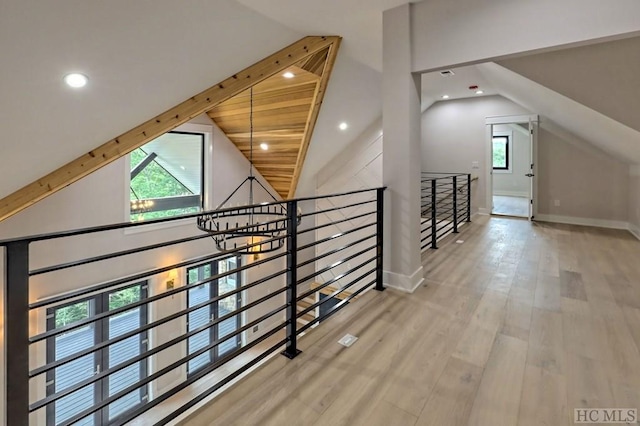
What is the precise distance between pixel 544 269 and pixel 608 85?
1.93m

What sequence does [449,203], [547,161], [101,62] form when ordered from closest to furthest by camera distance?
[101,62], [449,203], [547,161]

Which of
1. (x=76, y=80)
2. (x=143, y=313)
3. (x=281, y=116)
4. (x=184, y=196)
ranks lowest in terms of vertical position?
(x=143, y=313)

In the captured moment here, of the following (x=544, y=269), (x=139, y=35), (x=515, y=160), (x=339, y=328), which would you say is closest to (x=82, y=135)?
(x=139, y=35)

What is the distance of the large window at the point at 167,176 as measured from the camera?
5.16 meters

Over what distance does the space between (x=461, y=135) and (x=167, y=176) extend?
19.7ft

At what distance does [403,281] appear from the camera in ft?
10.6

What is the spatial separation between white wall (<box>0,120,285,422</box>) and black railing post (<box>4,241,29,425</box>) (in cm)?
347

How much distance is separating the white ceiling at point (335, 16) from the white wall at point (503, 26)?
35 centimetres

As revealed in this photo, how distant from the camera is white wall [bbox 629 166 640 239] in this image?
524cm

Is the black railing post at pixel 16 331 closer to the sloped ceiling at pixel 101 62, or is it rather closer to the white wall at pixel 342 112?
the sloped ceiling at pixel 101 62

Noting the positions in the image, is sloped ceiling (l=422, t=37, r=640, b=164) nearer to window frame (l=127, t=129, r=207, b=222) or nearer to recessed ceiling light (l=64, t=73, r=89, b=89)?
recessed ceiling light (l=64, t=73, r=89, b=89)

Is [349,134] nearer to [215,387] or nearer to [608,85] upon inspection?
[608,85]

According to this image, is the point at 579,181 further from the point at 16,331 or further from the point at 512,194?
the point at 16,331

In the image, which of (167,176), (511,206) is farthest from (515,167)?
(167,176)
